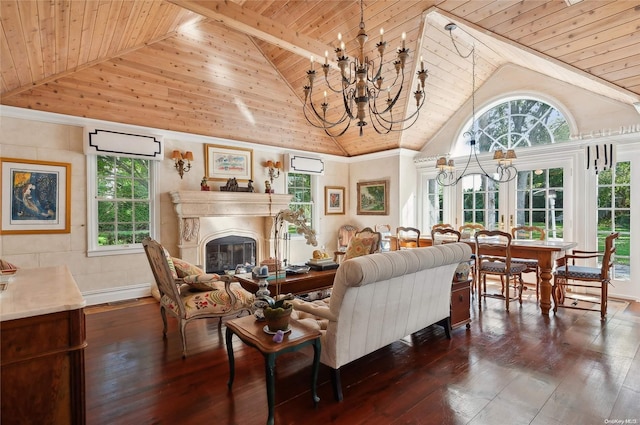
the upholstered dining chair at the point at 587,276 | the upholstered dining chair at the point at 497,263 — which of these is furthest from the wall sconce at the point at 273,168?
the upholstered dining chair at the point at 587,276

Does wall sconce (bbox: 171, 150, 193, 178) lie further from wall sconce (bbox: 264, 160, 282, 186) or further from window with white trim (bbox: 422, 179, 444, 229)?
window with white trim (bbox: 422, 179, 444, 229)

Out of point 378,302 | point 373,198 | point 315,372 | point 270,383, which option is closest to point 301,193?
point 373,198

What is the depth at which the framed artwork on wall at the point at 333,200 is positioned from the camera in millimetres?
7449

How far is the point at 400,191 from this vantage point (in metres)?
6.80

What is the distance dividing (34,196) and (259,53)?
3.78 meters

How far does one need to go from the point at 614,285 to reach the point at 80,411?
6.17m

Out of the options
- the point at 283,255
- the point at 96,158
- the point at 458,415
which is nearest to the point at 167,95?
the point at 96,158

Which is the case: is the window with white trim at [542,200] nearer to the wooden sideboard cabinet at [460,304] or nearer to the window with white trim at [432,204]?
the window with white trim at [432,204]

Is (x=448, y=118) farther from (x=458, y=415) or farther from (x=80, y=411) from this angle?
(x=80, y=411)

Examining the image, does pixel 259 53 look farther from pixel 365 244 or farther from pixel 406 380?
pixel 406 380

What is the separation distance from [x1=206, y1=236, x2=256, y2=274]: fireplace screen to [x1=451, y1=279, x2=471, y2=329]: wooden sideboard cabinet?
3.56 meters

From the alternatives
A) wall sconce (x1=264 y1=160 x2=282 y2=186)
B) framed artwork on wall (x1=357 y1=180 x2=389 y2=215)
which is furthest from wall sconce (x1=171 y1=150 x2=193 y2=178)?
framed artwork on wall (x1=357 y1=180 x2=389 y2=215)

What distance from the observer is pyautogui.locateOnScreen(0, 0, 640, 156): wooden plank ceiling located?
2.97 meters

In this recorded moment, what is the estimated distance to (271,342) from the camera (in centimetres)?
195
